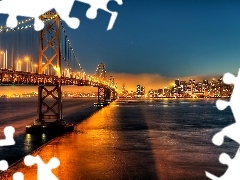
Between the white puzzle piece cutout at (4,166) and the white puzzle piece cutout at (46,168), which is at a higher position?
the white puzzle piece cutout at (46,168)

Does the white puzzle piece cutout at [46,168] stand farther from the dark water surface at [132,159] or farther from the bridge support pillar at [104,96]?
the bridge support pillar at [104,96]

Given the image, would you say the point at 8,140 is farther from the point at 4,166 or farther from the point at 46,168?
the point at 46,168

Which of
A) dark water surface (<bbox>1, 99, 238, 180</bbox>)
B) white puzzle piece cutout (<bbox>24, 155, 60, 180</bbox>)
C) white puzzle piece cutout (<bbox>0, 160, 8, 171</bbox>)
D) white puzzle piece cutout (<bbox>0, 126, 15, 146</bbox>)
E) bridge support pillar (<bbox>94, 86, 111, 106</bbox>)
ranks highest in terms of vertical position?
bridge support pillar (<bbox>94, 86, 111, 106</bbox>)

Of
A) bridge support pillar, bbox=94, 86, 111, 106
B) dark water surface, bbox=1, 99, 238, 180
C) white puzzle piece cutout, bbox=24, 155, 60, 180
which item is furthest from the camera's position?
bridge support pillar, bbox=94, 86, 111, 106

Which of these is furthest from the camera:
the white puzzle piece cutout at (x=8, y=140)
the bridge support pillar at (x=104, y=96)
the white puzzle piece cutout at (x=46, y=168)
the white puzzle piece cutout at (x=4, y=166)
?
the bridge support pillar at (x=104, y=96)

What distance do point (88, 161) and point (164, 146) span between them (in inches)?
354

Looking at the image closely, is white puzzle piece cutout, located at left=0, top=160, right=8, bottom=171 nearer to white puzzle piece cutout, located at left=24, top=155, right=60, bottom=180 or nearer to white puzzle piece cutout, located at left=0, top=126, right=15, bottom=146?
white puzzle piece cutout, located at left=24, top=155, right=60, bottom=180

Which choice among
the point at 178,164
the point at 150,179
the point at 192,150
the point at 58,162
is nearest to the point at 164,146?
the point at 192,150

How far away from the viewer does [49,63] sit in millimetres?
40719

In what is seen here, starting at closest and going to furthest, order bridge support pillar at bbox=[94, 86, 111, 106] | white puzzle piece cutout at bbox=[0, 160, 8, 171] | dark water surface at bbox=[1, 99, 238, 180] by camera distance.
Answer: dark water surface at bbox=[1, 99, 238, 180], white puzzle piece cutout at bbox=[0, 160, 8, 171], bridge support pillar at bbox=[94, 86, 111, 106]

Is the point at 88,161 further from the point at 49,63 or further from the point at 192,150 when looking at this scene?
the point at 49,63

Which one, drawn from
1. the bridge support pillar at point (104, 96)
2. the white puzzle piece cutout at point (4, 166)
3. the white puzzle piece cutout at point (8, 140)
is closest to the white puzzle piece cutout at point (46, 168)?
the white puzzle piece cutout at point (4, 166)

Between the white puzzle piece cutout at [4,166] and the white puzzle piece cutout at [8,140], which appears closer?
the white puzzle piece cutout at [4,166]

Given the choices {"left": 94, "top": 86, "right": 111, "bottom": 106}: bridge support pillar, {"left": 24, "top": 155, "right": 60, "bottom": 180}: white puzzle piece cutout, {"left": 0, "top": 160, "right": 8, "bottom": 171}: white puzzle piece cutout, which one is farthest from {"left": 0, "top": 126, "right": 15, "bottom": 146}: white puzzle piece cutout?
{"left": 94, "top": 86, "right": 111, "bottom": 106}: bridge support pillar
